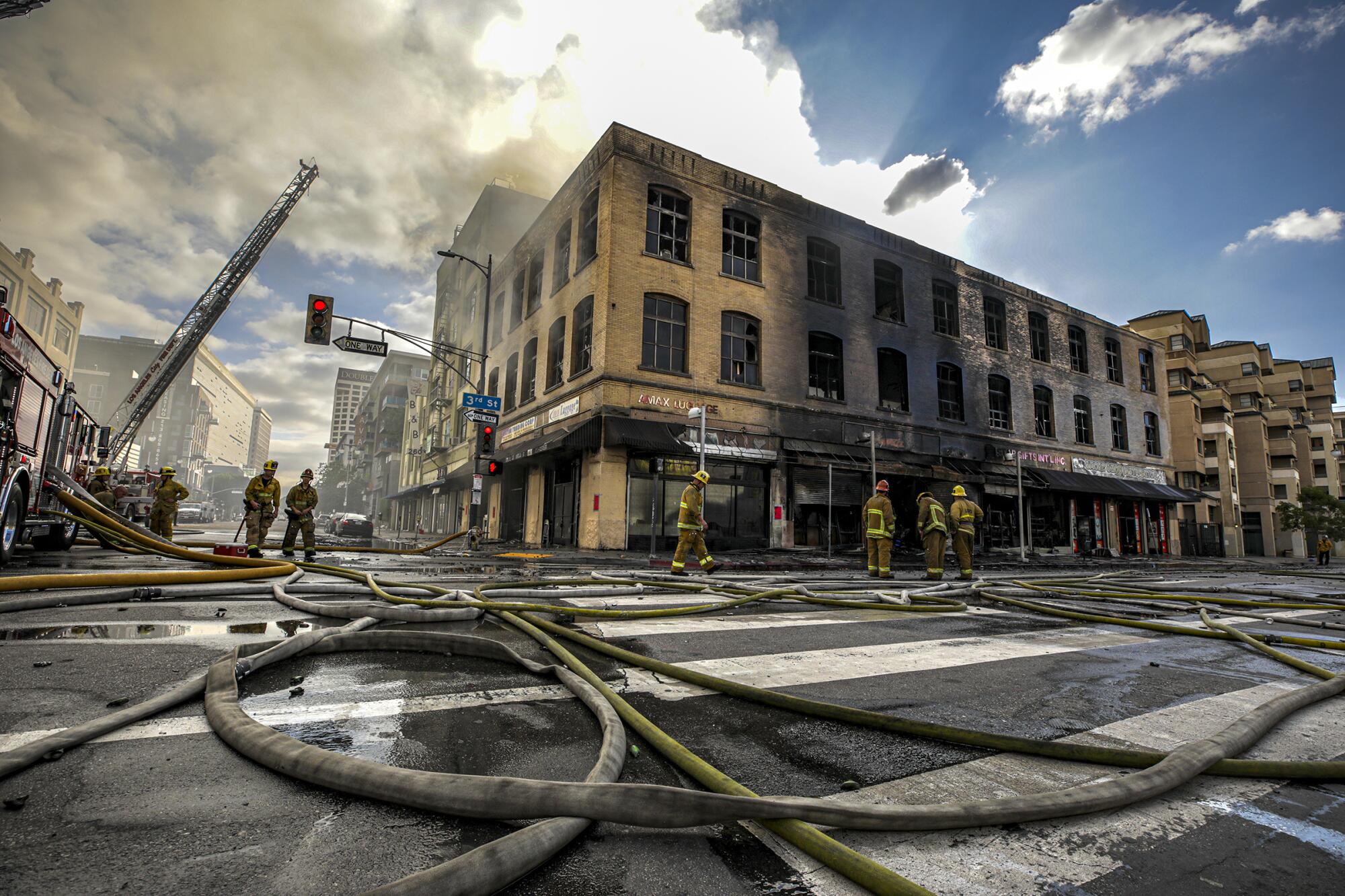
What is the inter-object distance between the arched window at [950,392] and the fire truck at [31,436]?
2423 centimetres

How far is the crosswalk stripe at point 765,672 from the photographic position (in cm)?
231

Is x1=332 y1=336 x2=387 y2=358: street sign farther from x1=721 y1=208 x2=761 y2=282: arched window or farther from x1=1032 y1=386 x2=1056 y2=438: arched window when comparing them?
x1=1032 y1=386 x2=1056 y2=438: arched window

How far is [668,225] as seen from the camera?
19125 mm

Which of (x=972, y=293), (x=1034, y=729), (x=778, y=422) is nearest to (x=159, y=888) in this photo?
(x=1034, y=729)

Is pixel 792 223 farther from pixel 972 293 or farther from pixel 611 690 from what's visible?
pixel 611 690

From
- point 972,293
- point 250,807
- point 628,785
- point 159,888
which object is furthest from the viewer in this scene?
point 972,293

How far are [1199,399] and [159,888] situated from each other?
58.8m

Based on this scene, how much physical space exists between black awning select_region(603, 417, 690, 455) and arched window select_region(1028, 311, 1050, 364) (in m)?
19.2

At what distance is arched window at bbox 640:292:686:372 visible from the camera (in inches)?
717

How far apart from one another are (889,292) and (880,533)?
51.1 ft

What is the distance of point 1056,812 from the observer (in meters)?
1.68

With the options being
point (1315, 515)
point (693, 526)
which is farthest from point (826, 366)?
point (1315, 515)

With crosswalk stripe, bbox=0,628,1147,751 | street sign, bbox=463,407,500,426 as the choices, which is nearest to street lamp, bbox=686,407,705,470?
street sign, bbox=463,407,500,426

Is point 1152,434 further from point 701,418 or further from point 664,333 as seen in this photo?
point 701,418
